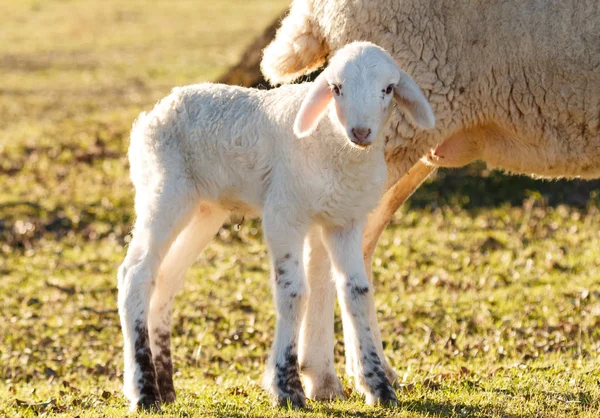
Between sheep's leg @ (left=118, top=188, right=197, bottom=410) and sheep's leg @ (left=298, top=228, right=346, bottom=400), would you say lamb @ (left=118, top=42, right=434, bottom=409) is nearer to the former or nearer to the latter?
sheep's leg @ (left=118, top=188, right=197, bottom=410)

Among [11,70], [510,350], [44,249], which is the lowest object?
[510,350]

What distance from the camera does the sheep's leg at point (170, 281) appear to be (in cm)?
637

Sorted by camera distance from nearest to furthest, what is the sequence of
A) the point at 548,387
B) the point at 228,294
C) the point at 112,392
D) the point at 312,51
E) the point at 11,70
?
the point at 548,387 < the point at 112,392 < the point at 312,51 < the point at 228,294 < the point at 11,70

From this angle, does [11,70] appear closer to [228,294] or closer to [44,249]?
[44,249]

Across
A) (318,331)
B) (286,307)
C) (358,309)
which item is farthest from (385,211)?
(286,307)

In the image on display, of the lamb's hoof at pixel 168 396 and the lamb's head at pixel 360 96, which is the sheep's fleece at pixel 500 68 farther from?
the lamb's hoof at pixel 168 396

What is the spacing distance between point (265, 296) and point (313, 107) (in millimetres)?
4819

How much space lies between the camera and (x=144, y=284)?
6059 mm

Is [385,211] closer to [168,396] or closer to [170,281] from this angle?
[170,281]

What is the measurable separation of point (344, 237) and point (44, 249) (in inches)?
266

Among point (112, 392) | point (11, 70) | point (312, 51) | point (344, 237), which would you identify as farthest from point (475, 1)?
point (11, 70)

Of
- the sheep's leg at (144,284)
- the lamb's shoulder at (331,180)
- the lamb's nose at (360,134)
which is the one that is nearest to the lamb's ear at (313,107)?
the lamb's shoulder at (331,180)

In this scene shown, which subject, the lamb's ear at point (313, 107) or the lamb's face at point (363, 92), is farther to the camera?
the lamb's ear at point (313, 107)

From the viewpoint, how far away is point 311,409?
570cm
